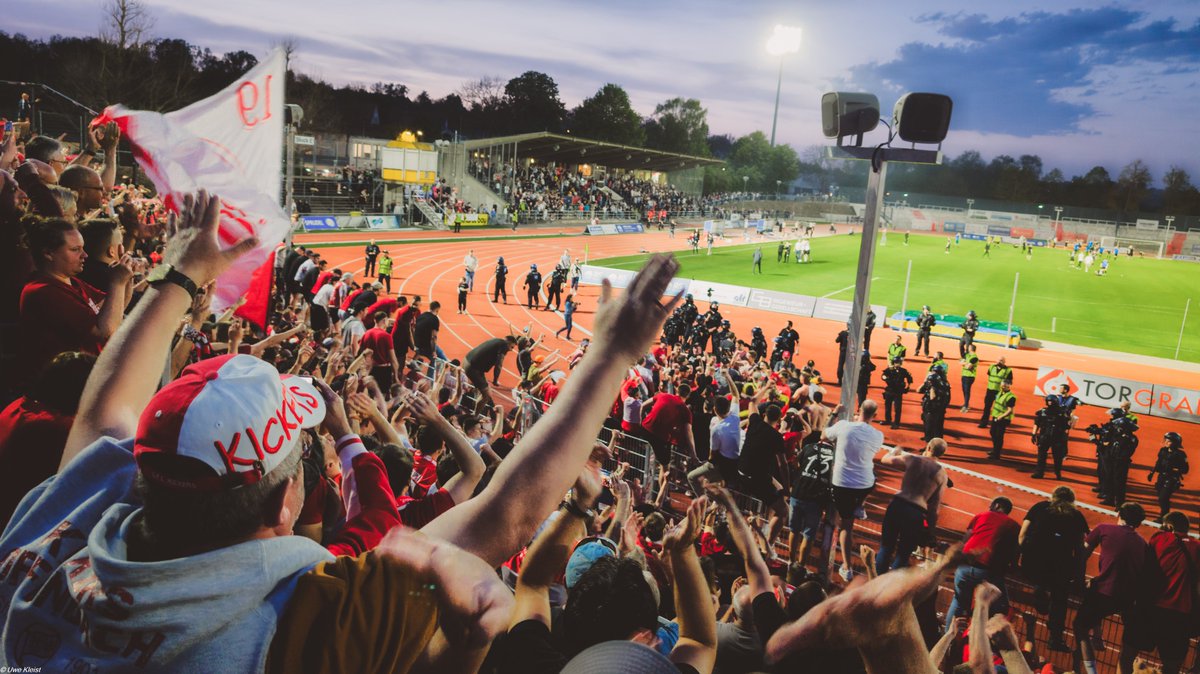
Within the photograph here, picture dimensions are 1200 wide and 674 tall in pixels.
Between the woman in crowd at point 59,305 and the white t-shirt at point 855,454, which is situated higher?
the woman in crowd at point 59,305

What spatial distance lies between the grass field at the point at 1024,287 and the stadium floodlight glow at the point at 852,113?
29.4 meters

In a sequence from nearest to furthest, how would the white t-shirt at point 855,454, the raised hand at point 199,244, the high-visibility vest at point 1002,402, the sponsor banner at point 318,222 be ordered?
the raised hand at point 199,244 < the white t-shirt at point 855,454 < the high-visibility vest at point 1002,402 < the sponsor banner at point 318,222

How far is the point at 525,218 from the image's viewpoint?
57531 mm

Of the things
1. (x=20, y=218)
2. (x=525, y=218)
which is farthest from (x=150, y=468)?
(x=525, y=218)

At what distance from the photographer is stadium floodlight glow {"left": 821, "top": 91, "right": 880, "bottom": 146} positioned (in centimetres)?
661

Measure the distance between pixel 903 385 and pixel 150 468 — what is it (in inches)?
670

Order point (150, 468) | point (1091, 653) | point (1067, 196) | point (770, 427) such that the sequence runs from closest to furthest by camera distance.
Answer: point (150, 468), point (1091, 653), point (770, 427), point (1067, 196)

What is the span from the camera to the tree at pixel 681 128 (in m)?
135

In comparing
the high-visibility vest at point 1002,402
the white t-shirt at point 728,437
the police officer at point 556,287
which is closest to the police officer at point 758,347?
the high-visibility vest at point 1002,402

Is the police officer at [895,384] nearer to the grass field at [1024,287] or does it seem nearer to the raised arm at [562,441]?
the raised arm at [562,441]

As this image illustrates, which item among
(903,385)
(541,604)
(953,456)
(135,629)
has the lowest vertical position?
(953,456)

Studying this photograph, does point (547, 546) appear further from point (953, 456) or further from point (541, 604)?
point (953, 456)

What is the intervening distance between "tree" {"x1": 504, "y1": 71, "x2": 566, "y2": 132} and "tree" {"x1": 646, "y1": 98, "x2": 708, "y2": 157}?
30.7m

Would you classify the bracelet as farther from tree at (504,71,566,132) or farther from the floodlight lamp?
tree at (504,71,566,132)
